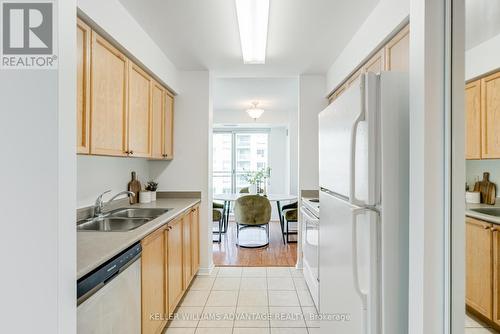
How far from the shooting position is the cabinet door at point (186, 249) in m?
2.72

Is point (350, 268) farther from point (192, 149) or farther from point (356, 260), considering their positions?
point (192, 149)

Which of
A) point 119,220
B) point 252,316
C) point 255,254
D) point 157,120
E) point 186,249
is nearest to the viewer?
point 119,220

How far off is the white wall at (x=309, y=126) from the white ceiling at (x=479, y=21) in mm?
2548

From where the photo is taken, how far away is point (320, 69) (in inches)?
135

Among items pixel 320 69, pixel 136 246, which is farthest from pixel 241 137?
pixel 136 246

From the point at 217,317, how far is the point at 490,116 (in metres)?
2.36

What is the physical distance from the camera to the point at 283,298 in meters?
2.83

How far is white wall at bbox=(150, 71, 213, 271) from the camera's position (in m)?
3.47

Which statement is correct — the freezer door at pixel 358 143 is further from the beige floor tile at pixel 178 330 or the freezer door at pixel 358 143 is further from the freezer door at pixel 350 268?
the beige floor tile at pixel 178 330

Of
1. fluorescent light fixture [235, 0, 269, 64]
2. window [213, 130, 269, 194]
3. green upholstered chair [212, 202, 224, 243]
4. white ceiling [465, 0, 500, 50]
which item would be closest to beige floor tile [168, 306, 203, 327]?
green upholstered chair [212, 202, 224, 243]

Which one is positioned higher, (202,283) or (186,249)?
(186,249)

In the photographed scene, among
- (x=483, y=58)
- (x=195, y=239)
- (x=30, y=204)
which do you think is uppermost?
(x=483, y=58)

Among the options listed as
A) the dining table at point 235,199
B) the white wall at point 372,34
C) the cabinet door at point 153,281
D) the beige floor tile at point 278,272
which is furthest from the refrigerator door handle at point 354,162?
the dining table at point 235,199

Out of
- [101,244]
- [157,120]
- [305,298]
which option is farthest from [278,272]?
[101,244]
